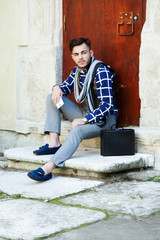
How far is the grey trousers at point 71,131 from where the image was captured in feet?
14.3

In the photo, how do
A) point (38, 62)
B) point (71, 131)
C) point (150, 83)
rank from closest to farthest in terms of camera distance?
1. point (71, 131)
2. point (150, 83)
3. point (38, 62)

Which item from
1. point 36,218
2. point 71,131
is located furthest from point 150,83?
point 36,218

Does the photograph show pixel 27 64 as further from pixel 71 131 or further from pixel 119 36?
pixel 71 131

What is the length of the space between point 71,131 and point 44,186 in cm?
67

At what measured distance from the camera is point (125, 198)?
3557mm

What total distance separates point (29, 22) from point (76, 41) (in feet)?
4.50

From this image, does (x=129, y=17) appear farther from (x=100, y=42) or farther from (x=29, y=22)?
(x=29, y=22)

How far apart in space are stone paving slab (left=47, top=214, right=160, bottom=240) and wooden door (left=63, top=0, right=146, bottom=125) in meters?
2.26

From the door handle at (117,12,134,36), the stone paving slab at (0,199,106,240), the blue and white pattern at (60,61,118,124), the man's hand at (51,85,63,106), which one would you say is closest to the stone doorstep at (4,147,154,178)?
the blue and white pattern at (60,61,118,124)

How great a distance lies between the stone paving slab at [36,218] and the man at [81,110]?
0.86 metres

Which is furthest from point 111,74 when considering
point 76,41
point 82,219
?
point 82,219

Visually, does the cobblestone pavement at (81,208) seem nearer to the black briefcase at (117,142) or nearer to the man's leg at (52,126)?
the black briefcase at (117,142)

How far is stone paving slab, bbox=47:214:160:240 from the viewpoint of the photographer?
8.70ft

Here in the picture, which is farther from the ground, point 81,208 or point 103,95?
point 103,95
